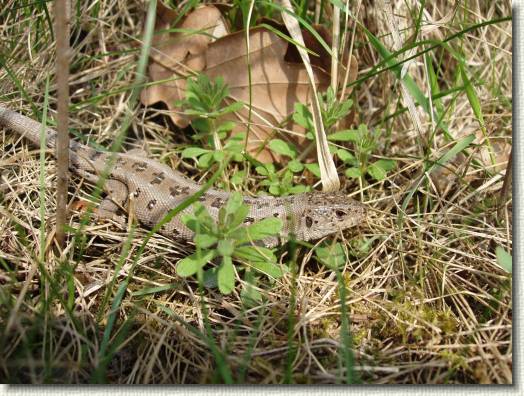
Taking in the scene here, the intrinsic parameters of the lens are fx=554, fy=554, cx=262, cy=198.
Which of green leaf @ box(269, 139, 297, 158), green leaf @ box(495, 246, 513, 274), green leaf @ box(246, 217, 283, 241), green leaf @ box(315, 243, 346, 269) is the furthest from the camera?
green leaf @ box(269, 139, 297, 158)

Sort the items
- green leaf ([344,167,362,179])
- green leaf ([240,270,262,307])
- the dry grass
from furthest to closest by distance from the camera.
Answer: green leaf ([344,167,362,179])
green leaf ([240,270,262,307])
the dry grass

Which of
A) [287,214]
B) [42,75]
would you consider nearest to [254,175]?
[287,214]

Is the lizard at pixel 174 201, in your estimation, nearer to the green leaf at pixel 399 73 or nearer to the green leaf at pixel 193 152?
the green leaf at pixel 193 152

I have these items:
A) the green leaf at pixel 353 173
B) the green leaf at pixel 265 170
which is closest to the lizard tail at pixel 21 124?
the green leaf at pixel 265 170

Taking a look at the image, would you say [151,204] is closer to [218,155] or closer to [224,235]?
[218,155]

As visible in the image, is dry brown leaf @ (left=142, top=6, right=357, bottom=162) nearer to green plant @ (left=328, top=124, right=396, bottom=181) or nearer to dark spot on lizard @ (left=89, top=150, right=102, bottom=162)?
green plant @ (left=328, top=124, right=396, bottom=181)

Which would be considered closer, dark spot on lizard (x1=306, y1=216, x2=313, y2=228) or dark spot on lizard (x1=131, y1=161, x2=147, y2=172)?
dark spot on lizard (x1=306, y1=216, x2=313, y2=228)

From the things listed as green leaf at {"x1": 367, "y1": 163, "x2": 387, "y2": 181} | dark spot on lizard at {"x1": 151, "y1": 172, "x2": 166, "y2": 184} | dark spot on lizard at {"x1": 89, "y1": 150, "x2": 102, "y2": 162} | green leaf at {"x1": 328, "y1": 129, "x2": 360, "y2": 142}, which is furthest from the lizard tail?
green leaf at {"x1": 367, "y1": 163, "x2": 387, "y2": 181}
